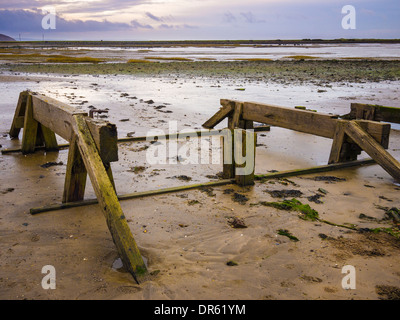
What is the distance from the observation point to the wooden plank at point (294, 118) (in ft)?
22.0

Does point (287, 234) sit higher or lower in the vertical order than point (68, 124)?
lower

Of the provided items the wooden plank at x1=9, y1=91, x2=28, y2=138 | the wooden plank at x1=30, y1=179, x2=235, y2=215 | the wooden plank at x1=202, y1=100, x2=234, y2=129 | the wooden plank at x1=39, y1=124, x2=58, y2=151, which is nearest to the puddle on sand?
the wooden plank at x1=30, y1=179, x2=235, y2=215

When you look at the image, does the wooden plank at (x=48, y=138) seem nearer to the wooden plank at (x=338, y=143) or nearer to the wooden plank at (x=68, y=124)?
the wooden plank at (x=68, y=124)

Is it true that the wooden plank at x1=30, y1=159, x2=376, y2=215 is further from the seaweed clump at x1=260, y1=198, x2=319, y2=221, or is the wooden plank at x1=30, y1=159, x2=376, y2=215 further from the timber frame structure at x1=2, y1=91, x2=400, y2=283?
the seaweed clump at x1=260, y1=198, x2=319, y2=221

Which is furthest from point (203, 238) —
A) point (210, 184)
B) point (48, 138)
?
point (48, 138)

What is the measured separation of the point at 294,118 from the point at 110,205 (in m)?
4.51

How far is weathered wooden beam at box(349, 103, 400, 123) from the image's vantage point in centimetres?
661

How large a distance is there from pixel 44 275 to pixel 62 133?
8.18 ft

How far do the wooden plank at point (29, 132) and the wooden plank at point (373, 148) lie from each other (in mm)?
5806

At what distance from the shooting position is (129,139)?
8.40m

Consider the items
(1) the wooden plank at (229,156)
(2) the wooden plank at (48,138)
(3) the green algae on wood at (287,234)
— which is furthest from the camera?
(2) the wooden plank at (48,138)

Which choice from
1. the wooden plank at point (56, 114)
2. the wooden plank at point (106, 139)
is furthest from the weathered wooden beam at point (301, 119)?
the wooden plank at point (106, 139)

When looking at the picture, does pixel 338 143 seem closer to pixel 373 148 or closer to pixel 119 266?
pixel 373 148

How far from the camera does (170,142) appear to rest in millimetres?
8266
